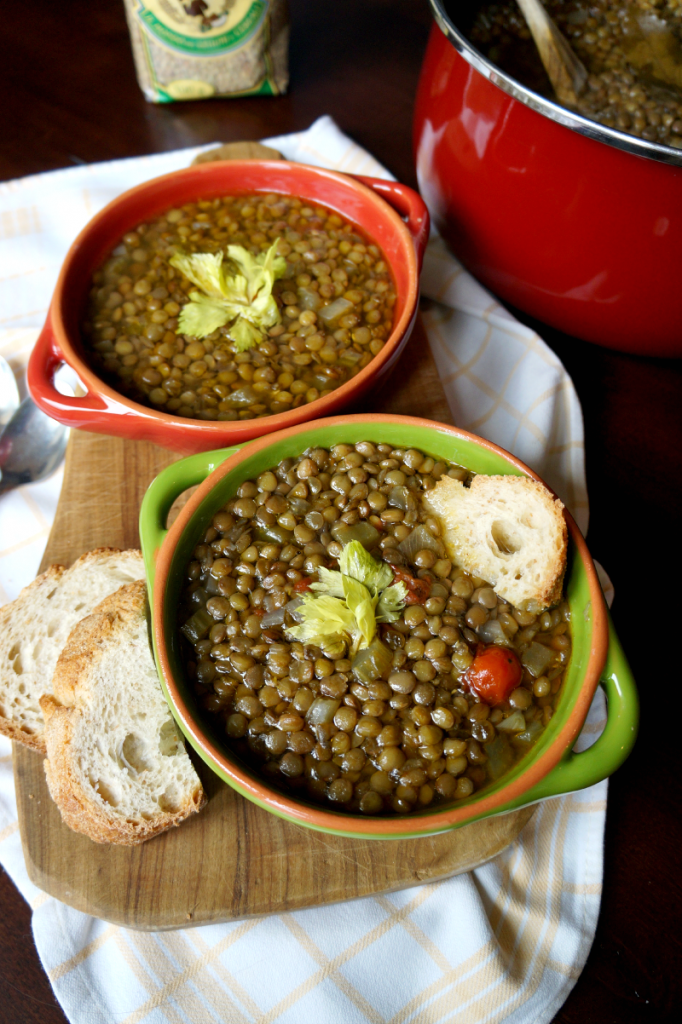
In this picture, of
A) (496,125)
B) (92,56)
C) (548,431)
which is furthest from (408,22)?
(548,431)

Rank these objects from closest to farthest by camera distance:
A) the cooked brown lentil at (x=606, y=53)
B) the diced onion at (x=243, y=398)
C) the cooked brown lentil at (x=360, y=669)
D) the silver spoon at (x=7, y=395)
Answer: the cooked brown lentil at (x=360, y=669)
the diced onion at (x=243, y=398)
the cooked brown lentil at (x=606, y=53)
the silver spoon at (x=7, y=395)

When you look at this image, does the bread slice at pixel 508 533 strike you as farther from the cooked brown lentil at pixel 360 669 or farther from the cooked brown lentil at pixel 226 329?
the cooked brown lentil at pixel 226 329

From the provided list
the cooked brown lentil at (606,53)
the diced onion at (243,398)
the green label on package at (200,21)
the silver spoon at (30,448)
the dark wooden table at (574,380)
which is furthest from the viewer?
the green label on package at (200,21)

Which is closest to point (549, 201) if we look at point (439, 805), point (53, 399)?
point (53, 399)

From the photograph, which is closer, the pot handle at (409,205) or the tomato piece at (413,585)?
the tomato piece at (413,585)

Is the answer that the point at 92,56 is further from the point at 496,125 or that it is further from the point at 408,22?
the point at 496,125

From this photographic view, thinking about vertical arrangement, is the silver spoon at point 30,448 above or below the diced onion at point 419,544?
below

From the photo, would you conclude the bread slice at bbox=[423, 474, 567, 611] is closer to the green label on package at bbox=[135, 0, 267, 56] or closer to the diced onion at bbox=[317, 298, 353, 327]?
the diced onion at bbox=[317, 298, 353, 327]

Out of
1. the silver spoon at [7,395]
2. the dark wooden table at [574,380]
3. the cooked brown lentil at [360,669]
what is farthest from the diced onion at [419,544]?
the silver spoon at [7,395]
